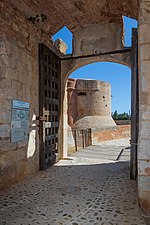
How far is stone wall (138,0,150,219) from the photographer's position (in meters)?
2.31

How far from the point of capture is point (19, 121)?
371 cm

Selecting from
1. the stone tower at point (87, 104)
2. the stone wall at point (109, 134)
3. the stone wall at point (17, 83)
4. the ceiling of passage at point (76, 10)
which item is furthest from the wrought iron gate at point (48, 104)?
the stone tower at point (87, 104)

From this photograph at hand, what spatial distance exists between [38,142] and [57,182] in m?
1.25

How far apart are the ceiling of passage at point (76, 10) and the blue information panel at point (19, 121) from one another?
208 cm

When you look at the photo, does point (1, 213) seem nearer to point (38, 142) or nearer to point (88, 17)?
point (38, 142)

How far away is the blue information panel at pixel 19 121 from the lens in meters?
3.54

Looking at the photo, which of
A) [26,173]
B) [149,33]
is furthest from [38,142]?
[149,33]

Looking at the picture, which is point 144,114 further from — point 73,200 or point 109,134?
point 109,134

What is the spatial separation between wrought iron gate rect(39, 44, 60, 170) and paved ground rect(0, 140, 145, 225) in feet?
2.33

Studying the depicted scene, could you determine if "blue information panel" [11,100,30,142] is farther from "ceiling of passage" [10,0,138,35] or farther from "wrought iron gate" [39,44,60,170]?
"ceiling of passage" [10,0,138,35]

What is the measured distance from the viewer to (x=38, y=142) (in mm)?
4586

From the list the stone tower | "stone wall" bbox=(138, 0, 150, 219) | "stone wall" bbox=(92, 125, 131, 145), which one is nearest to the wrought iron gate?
"stone wall" bbox=(138, 0, 150, 219)

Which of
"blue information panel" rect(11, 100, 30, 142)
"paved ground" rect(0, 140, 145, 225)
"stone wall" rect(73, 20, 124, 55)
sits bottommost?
"paved ground" rect(0, 140, 145, 225)

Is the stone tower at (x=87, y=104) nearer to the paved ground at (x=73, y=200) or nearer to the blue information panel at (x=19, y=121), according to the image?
the paved ground at (x=73, y=200)
